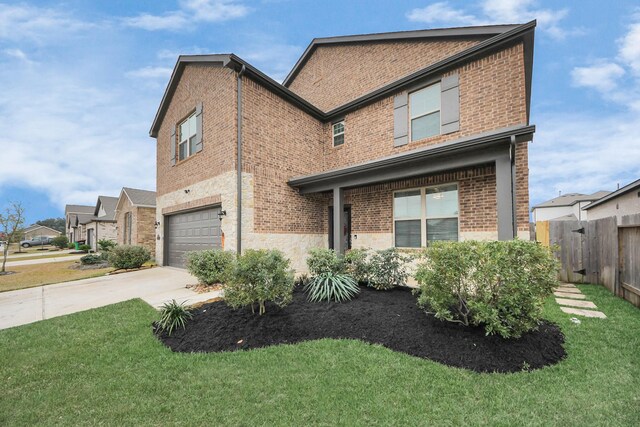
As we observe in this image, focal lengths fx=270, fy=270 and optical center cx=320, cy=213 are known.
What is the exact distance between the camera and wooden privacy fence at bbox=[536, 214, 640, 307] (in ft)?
18.4

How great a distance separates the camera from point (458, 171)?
7.34 m

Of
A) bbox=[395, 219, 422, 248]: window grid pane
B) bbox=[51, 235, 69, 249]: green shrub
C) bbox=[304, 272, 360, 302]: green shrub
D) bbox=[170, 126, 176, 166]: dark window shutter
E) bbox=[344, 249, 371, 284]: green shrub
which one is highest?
bbox=[170, 126, 176, 166]: dark window shutter

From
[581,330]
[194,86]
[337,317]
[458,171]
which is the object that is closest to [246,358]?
[337,317]

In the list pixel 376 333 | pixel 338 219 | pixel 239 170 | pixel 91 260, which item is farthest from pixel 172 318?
pixel 91 260

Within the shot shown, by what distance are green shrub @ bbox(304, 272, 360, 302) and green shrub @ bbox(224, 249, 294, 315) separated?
4.18ft

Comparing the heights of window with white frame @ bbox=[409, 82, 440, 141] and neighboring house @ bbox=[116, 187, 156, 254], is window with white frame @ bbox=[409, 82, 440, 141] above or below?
above

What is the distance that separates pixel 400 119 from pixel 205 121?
6.51 meters

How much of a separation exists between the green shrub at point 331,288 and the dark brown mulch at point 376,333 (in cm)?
28

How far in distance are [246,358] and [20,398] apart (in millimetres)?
2186

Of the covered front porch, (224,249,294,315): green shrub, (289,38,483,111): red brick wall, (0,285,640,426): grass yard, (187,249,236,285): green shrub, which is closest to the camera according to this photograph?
(0,285,640,426): grass yard

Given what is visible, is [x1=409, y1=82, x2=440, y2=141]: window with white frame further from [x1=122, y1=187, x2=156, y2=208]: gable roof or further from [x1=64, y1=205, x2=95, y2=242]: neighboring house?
[x1=64, y1=205, x2=95, y2=242]: neighboring house

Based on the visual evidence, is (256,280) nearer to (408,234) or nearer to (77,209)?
(408,234)

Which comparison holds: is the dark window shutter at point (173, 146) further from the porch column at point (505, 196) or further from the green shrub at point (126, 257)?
the porch column at point (505, 196)

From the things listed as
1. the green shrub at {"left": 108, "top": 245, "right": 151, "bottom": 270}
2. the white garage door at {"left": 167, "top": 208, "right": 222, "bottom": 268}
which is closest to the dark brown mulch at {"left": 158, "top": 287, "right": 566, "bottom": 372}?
the white garage door at {"left": 167, "top": 208, "right": 222, "bottom": 268}
